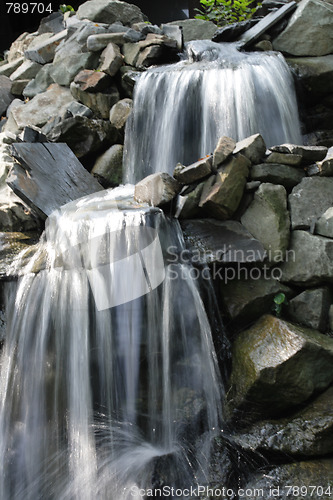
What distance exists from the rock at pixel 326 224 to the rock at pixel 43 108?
15.2ft

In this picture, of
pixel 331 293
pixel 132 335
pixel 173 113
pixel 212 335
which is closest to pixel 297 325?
pixel 331 293

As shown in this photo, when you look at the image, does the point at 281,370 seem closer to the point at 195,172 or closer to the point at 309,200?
the point at 309,200

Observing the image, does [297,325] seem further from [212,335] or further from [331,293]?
[212,335]

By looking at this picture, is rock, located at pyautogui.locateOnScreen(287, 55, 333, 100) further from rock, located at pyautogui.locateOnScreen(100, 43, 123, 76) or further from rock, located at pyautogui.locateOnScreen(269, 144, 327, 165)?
rock, located at pyautogui.locateOnScreen(100, 43, 123, 76)

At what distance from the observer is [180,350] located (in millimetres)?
3244

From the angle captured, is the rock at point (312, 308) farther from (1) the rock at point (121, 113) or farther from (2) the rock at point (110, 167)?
(1) the rock at point (121, 113)

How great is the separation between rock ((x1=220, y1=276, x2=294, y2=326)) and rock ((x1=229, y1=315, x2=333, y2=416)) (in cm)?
26

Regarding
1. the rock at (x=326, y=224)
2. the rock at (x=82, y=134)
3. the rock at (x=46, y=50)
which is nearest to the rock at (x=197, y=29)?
the rock at (x=46, y=50)

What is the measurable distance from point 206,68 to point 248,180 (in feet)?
8.83

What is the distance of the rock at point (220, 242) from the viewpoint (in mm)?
3422

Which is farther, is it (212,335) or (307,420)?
(212,335)

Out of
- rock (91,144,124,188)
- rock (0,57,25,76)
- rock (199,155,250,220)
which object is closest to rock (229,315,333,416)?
rock (199,155,250,220)

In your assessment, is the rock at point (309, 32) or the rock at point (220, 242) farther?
the rock at point (309, 32)

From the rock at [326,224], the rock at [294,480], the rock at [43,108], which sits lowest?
the rock at [294,480]
